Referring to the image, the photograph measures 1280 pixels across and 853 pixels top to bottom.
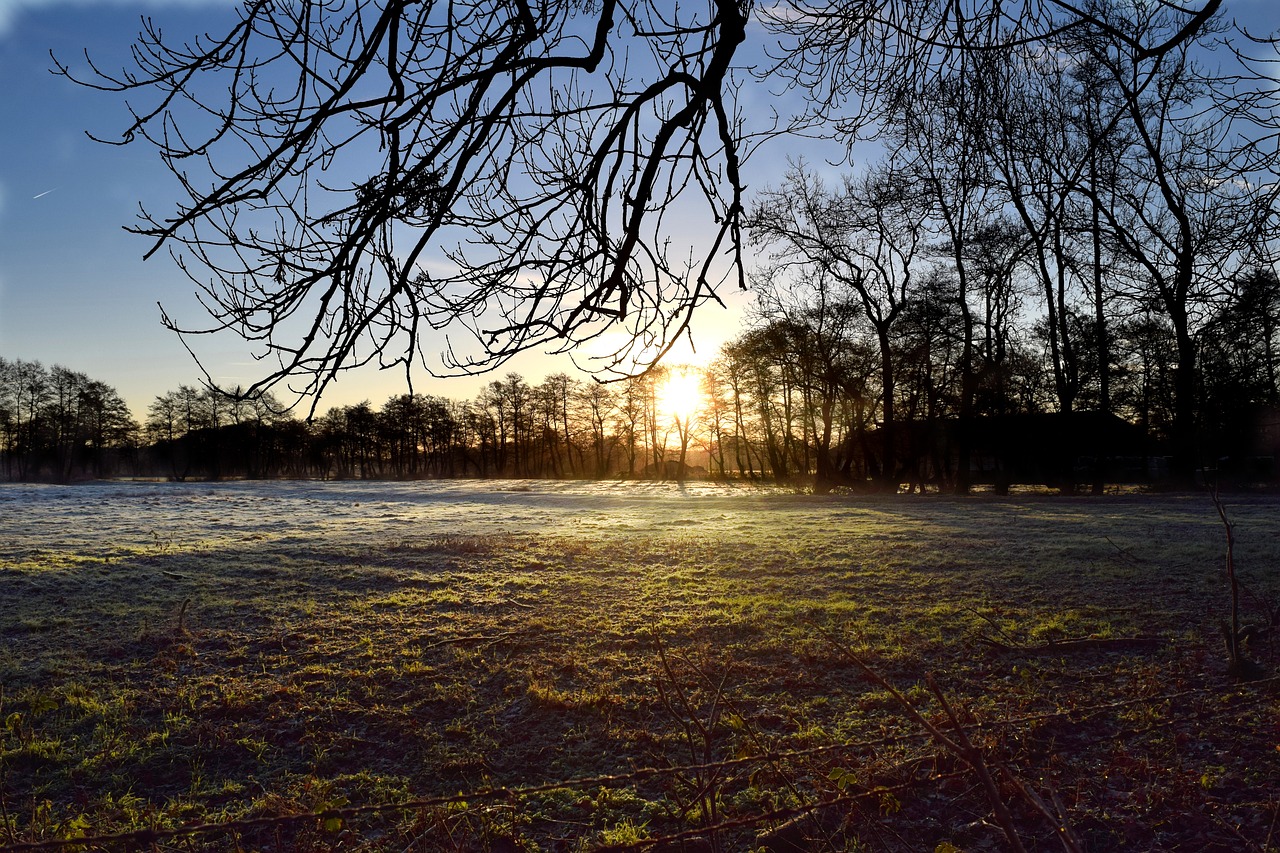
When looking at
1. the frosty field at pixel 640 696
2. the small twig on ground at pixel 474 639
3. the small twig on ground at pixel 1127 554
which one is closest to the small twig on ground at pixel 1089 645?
the frosty field at pixel 640 696

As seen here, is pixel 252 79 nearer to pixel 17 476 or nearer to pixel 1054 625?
pixel 1054 625

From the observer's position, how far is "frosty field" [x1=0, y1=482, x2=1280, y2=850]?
11.1 feet

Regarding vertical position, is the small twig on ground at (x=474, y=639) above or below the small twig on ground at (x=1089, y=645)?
below

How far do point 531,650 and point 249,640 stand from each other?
9.22ft

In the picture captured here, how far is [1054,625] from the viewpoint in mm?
6531

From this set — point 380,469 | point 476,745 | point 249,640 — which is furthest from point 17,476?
point 476,745

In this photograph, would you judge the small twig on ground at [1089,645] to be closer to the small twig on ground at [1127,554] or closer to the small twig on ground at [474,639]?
the small twig on ground at [1127,554]

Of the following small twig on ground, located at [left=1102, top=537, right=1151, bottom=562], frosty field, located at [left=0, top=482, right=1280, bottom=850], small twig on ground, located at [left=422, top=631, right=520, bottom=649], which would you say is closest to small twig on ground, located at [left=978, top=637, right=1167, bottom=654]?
frosty field, located at [left=0, top=482, right=1280, bottom=850]

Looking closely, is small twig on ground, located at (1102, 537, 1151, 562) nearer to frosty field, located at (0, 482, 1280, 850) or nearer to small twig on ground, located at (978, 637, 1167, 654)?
frosty field, located at (0, 482, 1280, 850)

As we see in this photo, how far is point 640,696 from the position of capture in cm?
530

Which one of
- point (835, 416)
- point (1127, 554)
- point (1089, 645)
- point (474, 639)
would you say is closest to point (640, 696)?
point (474, 639)

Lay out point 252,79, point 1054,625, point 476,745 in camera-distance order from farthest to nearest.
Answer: point 1054,625
point 476,745
point 252,79

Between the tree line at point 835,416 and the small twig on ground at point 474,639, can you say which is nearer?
the small twig on ground at point 474,639

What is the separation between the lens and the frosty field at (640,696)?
339 cm
